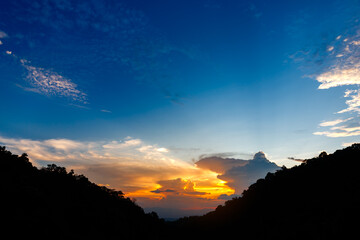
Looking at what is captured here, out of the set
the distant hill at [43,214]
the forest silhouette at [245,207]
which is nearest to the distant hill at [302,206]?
the forest silhouette at [245,207]

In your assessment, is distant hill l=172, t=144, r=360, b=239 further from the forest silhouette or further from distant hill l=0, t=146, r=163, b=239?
distant hill l=0, t=146, r=163, b=239

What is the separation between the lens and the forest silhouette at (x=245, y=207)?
125ft

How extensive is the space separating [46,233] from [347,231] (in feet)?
180

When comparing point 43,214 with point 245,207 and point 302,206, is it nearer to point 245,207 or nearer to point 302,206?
point 302,206

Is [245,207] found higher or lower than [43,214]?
higher

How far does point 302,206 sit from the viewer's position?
6131cm

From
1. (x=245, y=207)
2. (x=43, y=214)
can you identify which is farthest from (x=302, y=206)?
(x=43, y=214)

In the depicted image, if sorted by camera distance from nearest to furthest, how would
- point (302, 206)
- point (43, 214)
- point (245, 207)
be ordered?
point (43, 214), point (302, 206), point (245, 207)

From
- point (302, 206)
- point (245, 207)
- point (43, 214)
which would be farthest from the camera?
point (245, 207)

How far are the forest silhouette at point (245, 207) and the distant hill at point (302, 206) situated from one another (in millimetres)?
144

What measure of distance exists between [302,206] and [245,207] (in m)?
39.7

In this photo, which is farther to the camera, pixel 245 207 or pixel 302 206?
pixel 245 207

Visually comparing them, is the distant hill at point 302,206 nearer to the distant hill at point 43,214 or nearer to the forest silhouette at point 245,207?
the forest silhouette at point 245,207

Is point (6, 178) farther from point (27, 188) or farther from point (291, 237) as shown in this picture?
point (291, 237)
